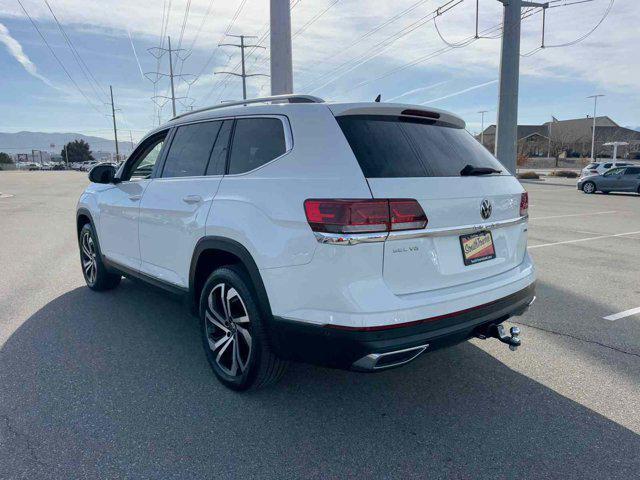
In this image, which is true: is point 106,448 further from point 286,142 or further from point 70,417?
point 286,142

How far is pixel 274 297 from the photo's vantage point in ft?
9.25

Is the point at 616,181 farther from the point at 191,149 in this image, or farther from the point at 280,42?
the point at 191,149

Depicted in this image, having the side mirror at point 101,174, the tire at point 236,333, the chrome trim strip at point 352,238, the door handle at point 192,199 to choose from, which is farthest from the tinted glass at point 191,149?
the chrome trim strip at point 352,238

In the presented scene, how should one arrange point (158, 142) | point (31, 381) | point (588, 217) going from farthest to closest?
point (588, 217) < point (158, 142) < point (31, 381)

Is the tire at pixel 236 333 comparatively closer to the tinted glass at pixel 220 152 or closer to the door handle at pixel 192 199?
the door handle at pixel 192 199

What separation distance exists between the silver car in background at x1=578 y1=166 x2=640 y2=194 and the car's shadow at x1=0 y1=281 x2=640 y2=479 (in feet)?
77.7

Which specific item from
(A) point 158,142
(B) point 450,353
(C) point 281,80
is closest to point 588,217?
(C) point 281,80

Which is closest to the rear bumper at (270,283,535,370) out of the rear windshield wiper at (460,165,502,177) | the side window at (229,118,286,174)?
the rear windshield wiper at (460,165,502,177)

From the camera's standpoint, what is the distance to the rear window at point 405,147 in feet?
8.99

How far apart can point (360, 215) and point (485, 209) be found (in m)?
0.94

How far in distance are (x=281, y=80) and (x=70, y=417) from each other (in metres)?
9.61

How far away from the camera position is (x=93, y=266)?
18.9 ft

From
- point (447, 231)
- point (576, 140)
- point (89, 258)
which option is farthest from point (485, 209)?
point (576, 140)

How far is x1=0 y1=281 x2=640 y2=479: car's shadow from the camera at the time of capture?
2566 millimetres
